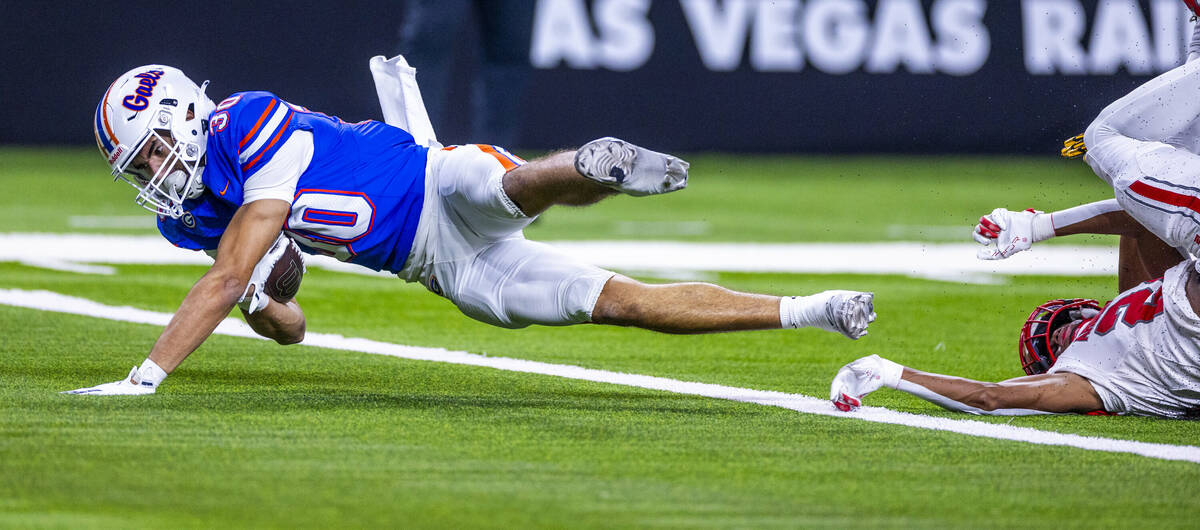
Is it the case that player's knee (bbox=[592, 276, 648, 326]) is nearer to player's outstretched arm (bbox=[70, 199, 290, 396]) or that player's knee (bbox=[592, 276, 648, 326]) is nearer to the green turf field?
the green turf field

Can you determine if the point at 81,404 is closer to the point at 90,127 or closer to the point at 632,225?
the point at 632,225

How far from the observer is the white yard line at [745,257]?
8328 millimetres

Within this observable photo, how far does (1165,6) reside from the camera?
53.0 ft

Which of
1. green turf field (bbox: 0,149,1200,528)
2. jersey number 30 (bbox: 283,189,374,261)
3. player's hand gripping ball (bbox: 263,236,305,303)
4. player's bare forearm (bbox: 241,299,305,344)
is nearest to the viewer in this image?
green turf field (bbox: 0,149,1200,528)

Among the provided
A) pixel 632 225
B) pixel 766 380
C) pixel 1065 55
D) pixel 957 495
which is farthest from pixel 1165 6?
pixel 957 495

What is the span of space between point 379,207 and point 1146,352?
213cm

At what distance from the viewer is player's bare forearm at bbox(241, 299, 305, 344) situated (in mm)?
5270

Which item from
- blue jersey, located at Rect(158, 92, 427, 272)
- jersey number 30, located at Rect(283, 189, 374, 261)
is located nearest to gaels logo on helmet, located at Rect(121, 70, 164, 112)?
blue jersey, located at Rect(158, 92, 427, 272)

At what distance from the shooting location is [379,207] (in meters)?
4.80

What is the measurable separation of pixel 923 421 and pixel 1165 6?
13.0 m

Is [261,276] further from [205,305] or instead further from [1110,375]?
[1110,375]

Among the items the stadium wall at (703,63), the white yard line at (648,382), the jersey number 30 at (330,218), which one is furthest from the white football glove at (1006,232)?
the stadium wall at (703,63)

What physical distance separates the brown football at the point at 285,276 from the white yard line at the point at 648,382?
0.55 metres

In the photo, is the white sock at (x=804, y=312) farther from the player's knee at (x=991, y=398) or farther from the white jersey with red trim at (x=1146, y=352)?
the white jersey with red trim at (x=1146, y=352)
